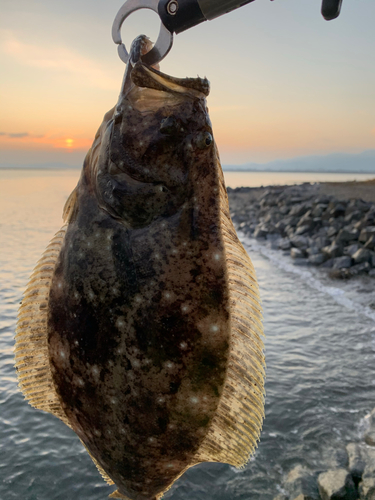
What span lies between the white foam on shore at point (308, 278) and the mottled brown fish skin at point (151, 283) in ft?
29.2

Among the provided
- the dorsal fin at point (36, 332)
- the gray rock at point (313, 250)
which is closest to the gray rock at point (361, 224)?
the gray rock at point (313, 250)

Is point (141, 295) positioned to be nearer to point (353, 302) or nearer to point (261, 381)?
point (261, 381)

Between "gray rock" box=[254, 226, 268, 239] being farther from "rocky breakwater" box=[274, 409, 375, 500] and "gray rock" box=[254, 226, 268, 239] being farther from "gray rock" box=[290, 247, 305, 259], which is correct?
"rocky breakwater" box=[274, 409, 375, 500]

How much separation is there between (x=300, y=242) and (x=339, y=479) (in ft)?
Answer: 41.5

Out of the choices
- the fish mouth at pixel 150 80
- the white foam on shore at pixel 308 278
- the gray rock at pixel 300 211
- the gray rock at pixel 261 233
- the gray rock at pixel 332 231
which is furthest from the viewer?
the gray rock at pixel 300 211

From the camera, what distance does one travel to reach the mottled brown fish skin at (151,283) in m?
1.79

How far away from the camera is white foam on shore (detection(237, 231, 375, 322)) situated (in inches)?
402

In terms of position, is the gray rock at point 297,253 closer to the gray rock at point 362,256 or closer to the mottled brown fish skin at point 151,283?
the gray rock at point 362,256

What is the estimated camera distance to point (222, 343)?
1.81 metres

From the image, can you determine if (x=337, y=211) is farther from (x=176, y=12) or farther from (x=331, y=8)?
(x=176, y=12)

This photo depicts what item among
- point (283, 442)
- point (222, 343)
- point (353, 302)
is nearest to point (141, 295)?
point (222, 343)

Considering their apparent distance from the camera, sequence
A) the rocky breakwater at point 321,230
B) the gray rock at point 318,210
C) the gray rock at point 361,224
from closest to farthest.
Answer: the rocky breakwater at point 321,230
the gray rock at point 361,224
the gray rock at point 318,210

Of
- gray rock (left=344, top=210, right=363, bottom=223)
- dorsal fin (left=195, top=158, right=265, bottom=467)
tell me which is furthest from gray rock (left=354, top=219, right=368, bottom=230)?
dorsal fin (left=195, top=158, right=265, bottom=467)

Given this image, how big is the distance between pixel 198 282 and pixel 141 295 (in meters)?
0.27
